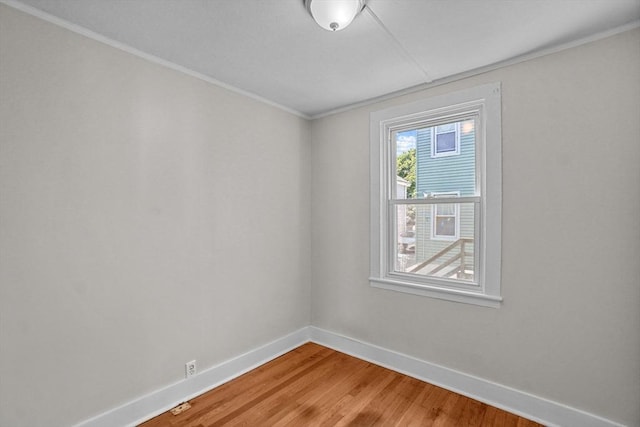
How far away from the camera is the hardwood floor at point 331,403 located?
6.62ft

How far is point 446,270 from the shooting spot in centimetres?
253

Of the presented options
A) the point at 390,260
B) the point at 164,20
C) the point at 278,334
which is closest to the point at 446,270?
the point at 390,260

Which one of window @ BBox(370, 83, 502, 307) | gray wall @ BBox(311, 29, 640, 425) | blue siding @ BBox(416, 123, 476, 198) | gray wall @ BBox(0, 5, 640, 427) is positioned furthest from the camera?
blue siding @ BBox(416, 123, 476, 198)

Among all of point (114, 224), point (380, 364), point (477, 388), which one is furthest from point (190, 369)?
point (477, 388)

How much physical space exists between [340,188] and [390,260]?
2.87 ft

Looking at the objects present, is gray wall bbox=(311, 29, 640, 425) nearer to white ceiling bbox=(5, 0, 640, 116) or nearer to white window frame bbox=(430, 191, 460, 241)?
white ceiling bbox=(5, 0, 640, 116)

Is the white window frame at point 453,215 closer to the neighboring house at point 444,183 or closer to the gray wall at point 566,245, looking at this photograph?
the neighboring house at point 444,183

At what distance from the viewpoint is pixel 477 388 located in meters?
2.25

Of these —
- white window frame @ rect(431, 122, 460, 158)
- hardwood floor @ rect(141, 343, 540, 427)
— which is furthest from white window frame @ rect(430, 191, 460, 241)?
hardwood floor @ rect(141, 343, 540, 427)

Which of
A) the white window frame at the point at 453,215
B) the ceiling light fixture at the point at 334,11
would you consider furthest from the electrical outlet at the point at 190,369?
the ceiling light fixture at the point at 334,11

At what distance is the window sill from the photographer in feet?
7.32

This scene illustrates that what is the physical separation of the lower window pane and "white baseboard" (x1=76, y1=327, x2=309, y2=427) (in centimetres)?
143

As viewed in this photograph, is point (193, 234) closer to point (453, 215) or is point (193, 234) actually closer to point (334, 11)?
point (334, 11)

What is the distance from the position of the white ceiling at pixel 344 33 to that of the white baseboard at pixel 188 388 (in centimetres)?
232
